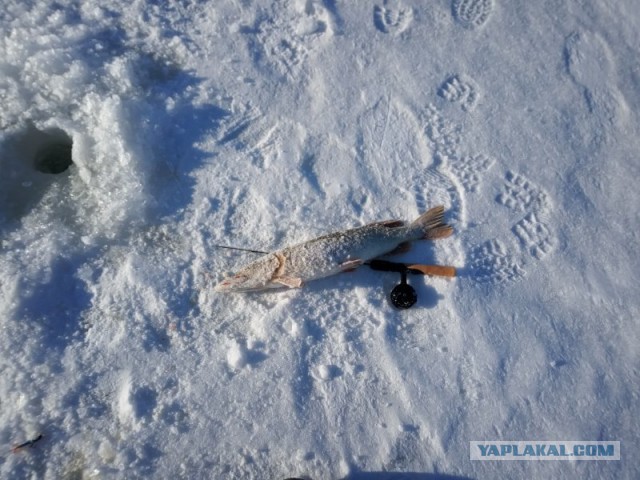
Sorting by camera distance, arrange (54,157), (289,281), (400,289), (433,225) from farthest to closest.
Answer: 1. (54,157)
2. (433,225)
3. (400,289)
4. (289,281)

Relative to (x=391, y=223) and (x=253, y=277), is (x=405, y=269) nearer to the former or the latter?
(x=391, y=223)

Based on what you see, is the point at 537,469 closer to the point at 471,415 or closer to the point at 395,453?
the point at 471,415

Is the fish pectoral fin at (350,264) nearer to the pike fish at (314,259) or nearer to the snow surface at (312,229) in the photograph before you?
the pike fish at (314,259)

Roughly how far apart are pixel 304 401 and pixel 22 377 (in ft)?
6.80

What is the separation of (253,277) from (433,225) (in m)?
1.55

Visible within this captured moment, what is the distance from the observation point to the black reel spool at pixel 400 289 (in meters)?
3.46

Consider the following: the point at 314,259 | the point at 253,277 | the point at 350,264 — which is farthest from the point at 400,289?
the point at 253,277

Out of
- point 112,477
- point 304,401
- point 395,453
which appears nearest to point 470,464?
point 395,453

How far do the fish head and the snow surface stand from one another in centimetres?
20

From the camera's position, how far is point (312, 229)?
3658 millimetres

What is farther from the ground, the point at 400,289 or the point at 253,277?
the point at 253,277

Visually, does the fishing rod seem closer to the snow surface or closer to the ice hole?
the snow surface

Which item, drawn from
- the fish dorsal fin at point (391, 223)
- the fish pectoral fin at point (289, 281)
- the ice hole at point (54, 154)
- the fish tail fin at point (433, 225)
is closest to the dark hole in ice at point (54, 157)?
the ice hole at point (54, 154)

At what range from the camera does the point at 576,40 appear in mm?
4207
